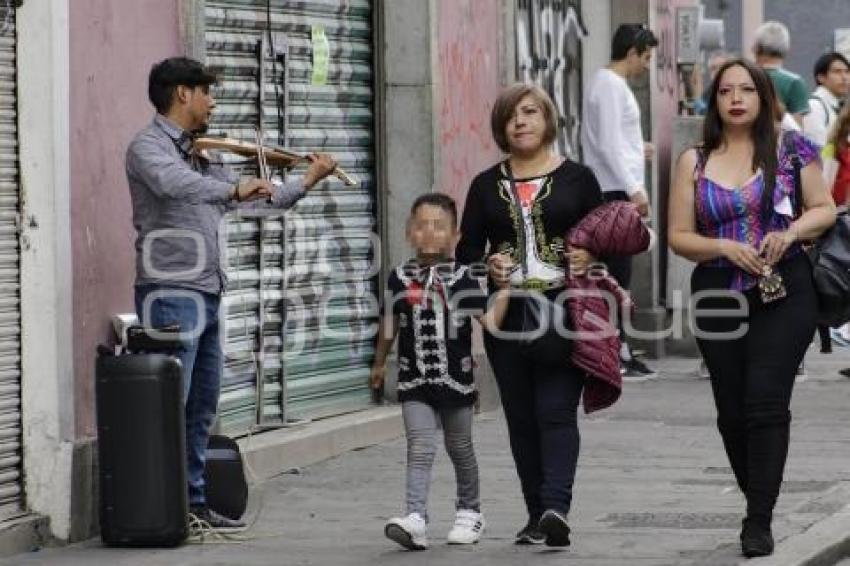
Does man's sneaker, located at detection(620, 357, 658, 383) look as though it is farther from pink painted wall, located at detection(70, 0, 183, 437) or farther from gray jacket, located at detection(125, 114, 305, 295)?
gray jacket, located at detection(125, 114, 305, 295)

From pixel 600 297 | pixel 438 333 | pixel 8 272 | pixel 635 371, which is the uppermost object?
pixel 8 272

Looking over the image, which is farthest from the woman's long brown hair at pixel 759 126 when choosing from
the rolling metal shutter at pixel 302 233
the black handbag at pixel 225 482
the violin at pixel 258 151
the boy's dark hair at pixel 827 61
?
the boy's dark hair at pixel 827 61

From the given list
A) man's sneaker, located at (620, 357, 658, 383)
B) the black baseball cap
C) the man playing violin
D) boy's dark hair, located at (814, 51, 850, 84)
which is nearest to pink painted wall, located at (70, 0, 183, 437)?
the man playing violin

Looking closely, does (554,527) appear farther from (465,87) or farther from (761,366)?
(465,87)

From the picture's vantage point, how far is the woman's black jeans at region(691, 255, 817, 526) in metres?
9.35

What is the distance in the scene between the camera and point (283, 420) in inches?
501

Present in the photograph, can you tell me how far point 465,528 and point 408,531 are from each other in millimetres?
279

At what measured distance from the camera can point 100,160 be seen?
1025cm

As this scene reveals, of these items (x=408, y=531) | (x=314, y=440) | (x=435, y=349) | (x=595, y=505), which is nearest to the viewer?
(x=408, y=531)

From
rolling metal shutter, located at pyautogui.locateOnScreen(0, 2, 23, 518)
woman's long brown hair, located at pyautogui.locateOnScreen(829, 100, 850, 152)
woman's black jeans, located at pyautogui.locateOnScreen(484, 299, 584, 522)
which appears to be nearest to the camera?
woman's black jeans, located at pyautogui.locateOnScreen(484, 299, 584, 522)

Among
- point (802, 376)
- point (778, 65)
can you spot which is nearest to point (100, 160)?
point (802, 376)

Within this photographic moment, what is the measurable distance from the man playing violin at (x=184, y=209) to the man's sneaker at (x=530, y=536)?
1.28m

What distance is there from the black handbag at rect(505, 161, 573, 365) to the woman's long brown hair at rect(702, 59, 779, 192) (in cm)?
75

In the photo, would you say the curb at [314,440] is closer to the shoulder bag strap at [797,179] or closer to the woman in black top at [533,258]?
the woman in black top at [533,258]
